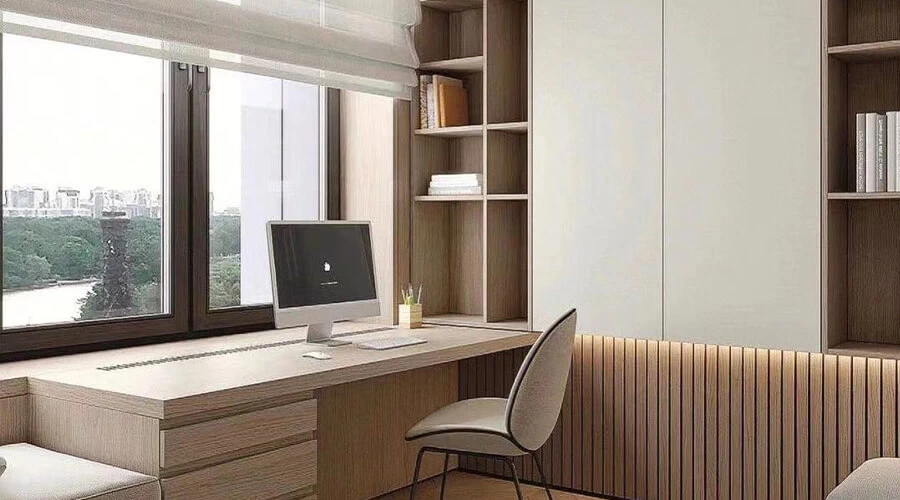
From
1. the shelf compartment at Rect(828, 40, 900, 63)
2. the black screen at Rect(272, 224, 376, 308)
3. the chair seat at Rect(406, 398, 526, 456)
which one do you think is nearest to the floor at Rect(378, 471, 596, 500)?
the chair seat at Rect(406, 398, 526, 456)

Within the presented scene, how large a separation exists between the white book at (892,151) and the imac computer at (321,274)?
1.89 m

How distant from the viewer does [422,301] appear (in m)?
4.36

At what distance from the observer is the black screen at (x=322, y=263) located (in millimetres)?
3402

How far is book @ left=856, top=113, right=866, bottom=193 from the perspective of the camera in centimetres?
325

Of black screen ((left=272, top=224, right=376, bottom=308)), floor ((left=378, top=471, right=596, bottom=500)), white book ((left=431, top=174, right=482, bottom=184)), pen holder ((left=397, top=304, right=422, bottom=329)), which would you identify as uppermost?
white book ((left=431, top=174, right=482, bottom=184))

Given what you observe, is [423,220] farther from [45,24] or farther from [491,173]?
[45,24]

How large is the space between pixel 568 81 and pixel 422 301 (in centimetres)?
121

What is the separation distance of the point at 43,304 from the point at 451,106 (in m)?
1.91

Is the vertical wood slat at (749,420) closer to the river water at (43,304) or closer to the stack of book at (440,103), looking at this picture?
the stack of book at (440,103)

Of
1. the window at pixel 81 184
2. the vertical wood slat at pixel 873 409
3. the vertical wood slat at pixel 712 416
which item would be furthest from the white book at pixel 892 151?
the window at pixel 81 184

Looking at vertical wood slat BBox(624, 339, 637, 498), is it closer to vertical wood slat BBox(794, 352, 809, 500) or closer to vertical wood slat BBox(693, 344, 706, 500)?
vertical wood slat BBox(693, 344, 706, 500)

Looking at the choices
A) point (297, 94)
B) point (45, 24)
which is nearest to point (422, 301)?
point (297, 94)

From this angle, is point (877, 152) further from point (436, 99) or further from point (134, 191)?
point (134, 191)

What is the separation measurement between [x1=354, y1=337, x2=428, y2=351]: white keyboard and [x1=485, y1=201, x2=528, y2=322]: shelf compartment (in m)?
0.56
